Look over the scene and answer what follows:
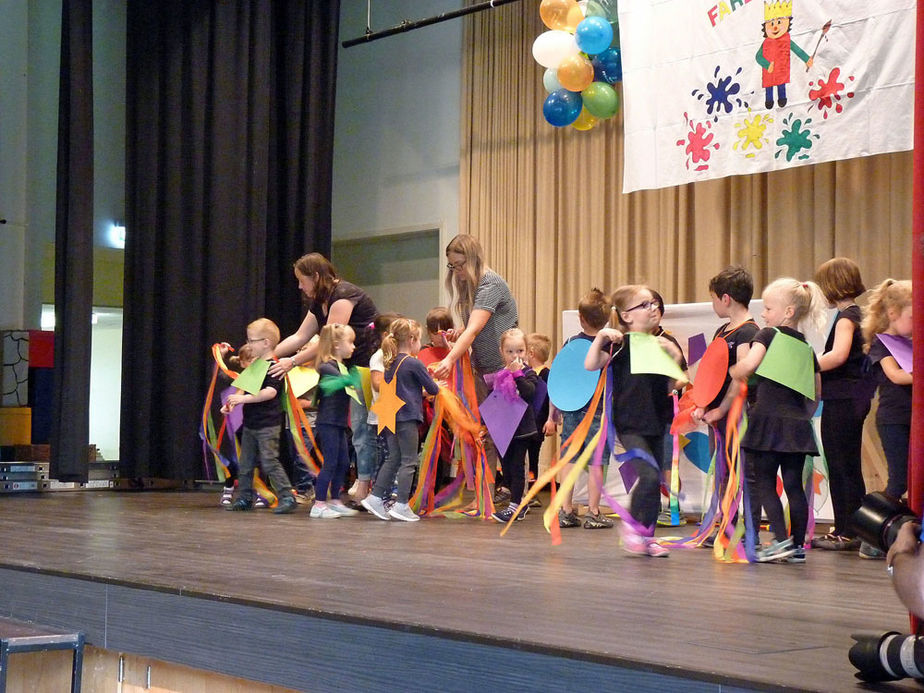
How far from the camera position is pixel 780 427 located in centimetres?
394

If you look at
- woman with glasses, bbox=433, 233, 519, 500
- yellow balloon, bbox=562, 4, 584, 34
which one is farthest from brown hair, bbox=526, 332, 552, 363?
yellow balloon, bbox=562, 4, 584, 34

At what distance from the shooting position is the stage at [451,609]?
6.69ft

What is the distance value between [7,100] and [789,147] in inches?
220

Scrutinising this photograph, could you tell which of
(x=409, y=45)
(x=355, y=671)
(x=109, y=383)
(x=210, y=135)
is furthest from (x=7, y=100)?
(x=355, y=671)

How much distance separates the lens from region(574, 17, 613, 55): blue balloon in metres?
6.70

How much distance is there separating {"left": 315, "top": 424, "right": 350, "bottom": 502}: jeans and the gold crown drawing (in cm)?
326

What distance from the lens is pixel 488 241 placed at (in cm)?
885

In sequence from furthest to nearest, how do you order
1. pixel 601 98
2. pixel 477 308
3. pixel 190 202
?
pixel 190 202
pixel 601 98
pixel 477 308

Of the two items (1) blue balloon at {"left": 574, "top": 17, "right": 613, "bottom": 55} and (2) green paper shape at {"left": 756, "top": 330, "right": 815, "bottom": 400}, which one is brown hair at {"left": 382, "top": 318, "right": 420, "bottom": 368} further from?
(1) blue balloon at {"left": 574, "top": 17, "right": 613, "bottom": 55}

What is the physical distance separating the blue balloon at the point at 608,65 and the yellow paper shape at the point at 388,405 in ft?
9.17

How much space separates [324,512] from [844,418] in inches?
98.2

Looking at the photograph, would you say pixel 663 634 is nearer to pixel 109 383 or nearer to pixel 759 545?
pixel 759 545

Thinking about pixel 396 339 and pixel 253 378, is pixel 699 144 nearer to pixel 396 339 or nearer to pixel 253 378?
pixel 396 339

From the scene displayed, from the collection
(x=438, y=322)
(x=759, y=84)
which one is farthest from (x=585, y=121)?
(x=438, y=322)
